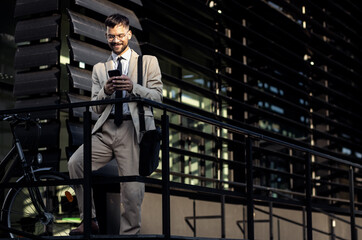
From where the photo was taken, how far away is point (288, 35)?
11.5m

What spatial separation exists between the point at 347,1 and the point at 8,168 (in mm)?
9013

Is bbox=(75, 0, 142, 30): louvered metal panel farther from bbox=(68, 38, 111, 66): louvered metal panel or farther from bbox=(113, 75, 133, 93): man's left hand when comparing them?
bbox=(113, 75, 133, 93): man's left hand

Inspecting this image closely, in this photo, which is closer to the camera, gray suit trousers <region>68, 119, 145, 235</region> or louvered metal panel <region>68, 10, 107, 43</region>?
gray suit trousers <region>68, 119, 145, 235</region>

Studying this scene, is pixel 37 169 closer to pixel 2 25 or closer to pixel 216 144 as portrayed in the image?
pixel 2 25

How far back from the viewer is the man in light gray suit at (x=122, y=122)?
5.77 m

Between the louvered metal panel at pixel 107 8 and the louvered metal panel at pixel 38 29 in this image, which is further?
the louvered metal panel at pixel 107 8

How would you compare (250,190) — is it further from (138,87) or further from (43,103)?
(43,103)

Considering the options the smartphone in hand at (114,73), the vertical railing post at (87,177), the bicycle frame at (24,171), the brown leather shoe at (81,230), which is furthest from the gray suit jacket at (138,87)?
the bicycle frame at (24,171)

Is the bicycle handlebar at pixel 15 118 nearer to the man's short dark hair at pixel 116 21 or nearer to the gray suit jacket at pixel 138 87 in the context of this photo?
the gray suit jacket at pixel 138 87

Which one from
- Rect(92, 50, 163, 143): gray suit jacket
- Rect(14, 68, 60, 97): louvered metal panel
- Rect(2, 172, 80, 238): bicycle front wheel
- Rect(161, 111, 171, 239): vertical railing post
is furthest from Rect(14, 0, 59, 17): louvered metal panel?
Rect(161, 111, 171, 239): vertical railing post

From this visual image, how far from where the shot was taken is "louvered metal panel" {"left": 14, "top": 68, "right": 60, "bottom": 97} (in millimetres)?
7207

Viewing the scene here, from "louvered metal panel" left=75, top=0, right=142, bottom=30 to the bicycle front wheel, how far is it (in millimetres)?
1799

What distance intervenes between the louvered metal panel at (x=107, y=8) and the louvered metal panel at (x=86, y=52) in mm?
377

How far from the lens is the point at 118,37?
5.96m
